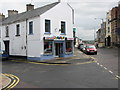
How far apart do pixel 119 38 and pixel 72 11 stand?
28.2m

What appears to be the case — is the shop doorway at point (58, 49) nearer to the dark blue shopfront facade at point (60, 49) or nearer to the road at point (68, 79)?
the dark blue shopfront facade at point (60, 49)

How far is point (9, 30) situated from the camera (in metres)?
25.9

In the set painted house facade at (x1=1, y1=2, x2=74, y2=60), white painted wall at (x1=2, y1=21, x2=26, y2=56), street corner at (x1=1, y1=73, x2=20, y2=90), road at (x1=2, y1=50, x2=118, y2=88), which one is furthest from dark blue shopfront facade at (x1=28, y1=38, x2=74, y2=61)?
street corner at (x1=1, y1=73, x2=20, y2=90)

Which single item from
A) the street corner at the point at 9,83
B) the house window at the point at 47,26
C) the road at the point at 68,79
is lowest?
the street corner at the point at 9,83

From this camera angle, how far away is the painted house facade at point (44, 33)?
810 inches

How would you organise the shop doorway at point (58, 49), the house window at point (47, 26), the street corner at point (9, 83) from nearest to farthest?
the street corner at point (9, 83) < the house window at point (47, 26) < the shop doorway at point (58, 49)

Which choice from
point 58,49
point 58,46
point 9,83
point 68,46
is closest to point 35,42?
point 58,46

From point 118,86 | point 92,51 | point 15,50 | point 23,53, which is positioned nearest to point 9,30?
point 15,50

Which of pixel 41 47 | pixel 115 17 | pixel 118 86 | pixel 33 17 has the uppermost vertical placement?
pixel 115 17

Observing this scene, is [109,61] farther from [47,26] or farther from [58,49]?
[47,26]

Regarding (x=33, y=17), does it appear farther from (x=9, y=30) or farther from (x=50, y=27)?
(x=9, y=30)

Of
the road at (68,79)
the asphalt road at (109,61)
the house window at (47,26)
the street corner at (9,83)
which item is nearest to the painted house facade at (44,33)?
the house window at (47,26)

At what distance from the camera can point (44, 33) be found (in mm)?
20609

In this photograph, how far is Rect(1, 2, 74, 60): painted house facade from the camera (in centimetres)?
2058
